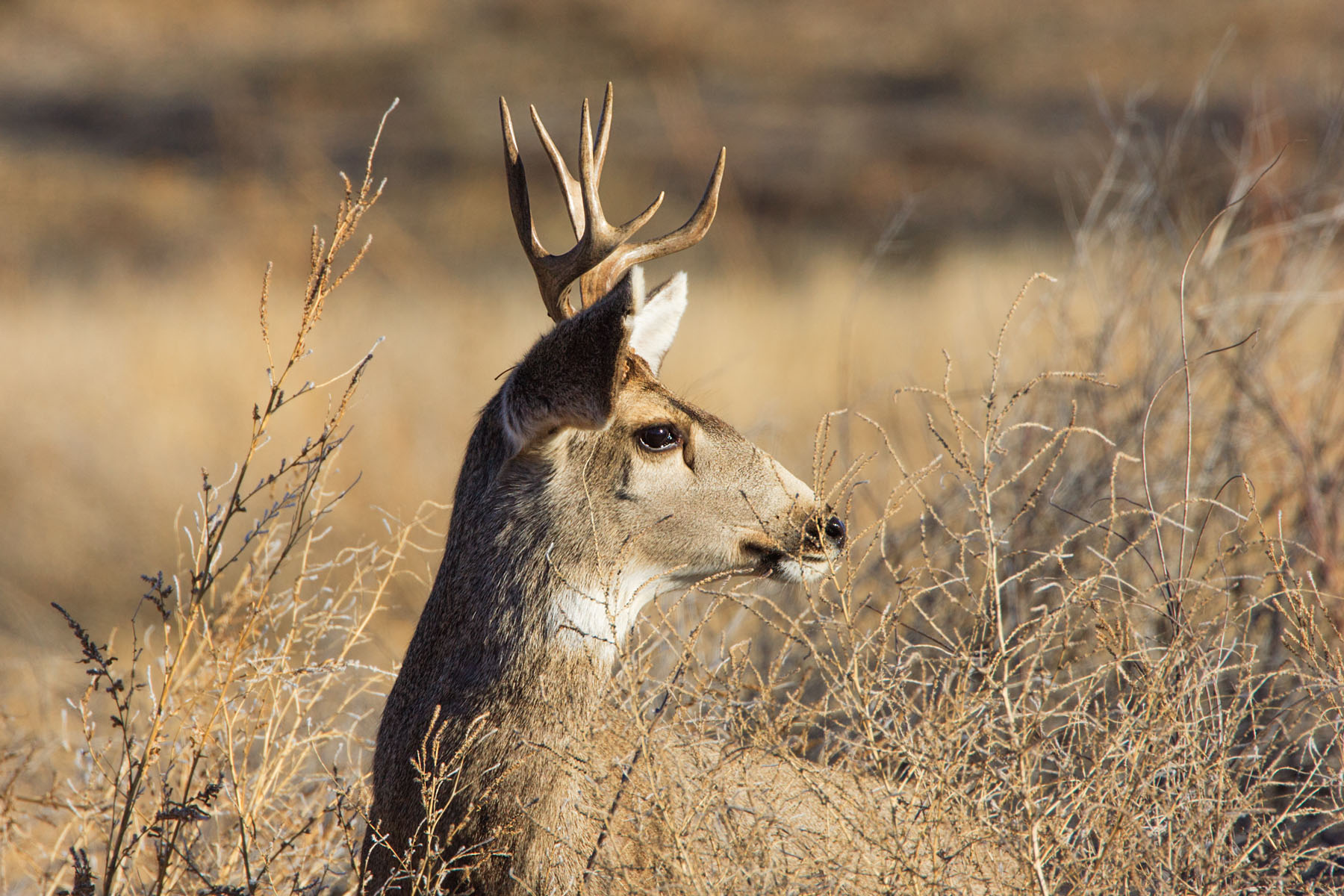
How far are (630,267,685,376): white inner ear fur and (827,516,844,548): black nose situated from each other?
2.14 feet

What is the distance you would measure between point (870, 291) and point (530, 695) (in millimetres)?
10781

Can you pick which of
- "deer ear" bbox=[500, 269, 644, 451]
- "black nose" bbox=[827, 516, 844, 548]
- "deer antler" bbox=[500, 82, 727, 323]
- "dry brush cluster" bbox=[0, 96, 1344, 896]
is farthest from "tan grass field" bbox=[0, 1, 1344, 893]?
"deer antler" bbox=[500, 82, 727, 323]

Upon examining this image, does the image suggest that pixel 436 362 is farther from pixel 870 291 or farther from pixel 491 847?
pixel 491 847

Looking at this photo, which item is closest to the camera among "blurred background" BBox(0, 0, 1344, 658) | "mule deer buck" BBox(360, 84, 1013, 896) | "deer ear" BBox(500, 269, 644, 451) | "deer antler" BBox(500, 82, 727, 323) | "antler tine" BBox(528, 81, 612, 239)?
"deer ear" BBox(500, 269, 644, 451)

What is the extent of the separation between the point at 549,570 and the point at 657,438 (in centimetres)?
42

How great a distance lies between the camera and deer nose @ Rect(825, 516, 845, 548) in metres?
3.25

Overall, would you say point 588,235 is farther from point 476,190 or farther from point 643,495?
point 476,190

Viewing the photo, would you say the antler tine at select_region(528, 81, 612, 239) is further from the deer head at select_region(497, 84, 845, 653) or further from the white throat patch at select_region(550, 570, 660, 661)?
the white throat patch at select_region(550, 570, 660, 661)

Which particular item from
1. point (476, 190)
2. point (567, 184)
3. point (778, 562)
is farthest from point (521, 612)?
point (476, 190)

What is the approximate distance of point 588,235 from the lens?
3.46m

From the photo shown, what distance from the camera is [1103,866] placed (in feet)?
8.86

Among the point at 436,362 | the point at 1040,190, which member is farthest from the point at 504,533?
the point at 1040,190

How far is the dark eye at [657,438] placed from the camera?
10.7 feet

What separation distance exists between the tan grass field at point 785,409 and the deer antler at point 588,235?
754 mm
